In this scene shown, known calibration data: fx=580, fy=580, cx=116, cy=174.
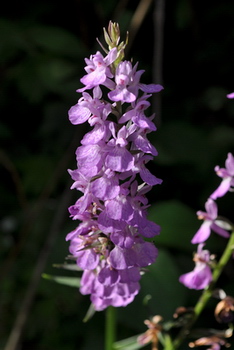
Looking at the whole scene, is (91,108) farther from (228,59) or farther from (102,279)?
(228,59)

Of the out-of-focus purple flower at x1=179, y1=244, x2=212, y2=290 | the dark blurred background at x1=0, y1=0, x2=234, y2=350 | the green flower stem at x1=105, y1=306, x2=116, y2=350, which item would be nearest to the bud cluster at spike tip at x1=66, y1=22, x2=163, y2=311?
the out-of-focus purple flower at x1=179, y1=244, x2=212, y2=290

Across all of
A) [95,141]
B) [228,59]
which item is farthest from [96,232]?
[228,59]

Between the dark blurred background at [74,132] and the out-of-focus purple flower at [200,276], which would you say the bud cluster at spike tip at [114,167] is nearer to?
the out-of-focus purple flower at [200,276]

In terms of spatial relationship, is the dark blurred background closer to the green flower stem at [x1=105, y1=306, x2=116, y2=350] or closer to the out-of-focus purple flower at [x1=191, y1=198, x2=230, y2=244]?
the green flower stem at [x1=105, y1=306, x2=116, y2=350]

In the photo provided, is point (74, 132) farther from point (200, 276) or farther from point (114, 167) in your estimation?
point (114, 167)

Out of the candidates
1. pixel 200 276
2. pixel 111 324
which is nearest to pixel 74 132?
pixel 111 324

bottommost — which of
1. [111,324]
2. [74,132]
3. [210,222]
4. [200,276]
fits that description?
[111,324]

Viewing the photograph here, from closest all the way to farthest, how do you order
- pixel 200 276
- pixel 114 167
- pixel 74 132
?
pixel 114 167, pixel 200 276, pixel 74 132
